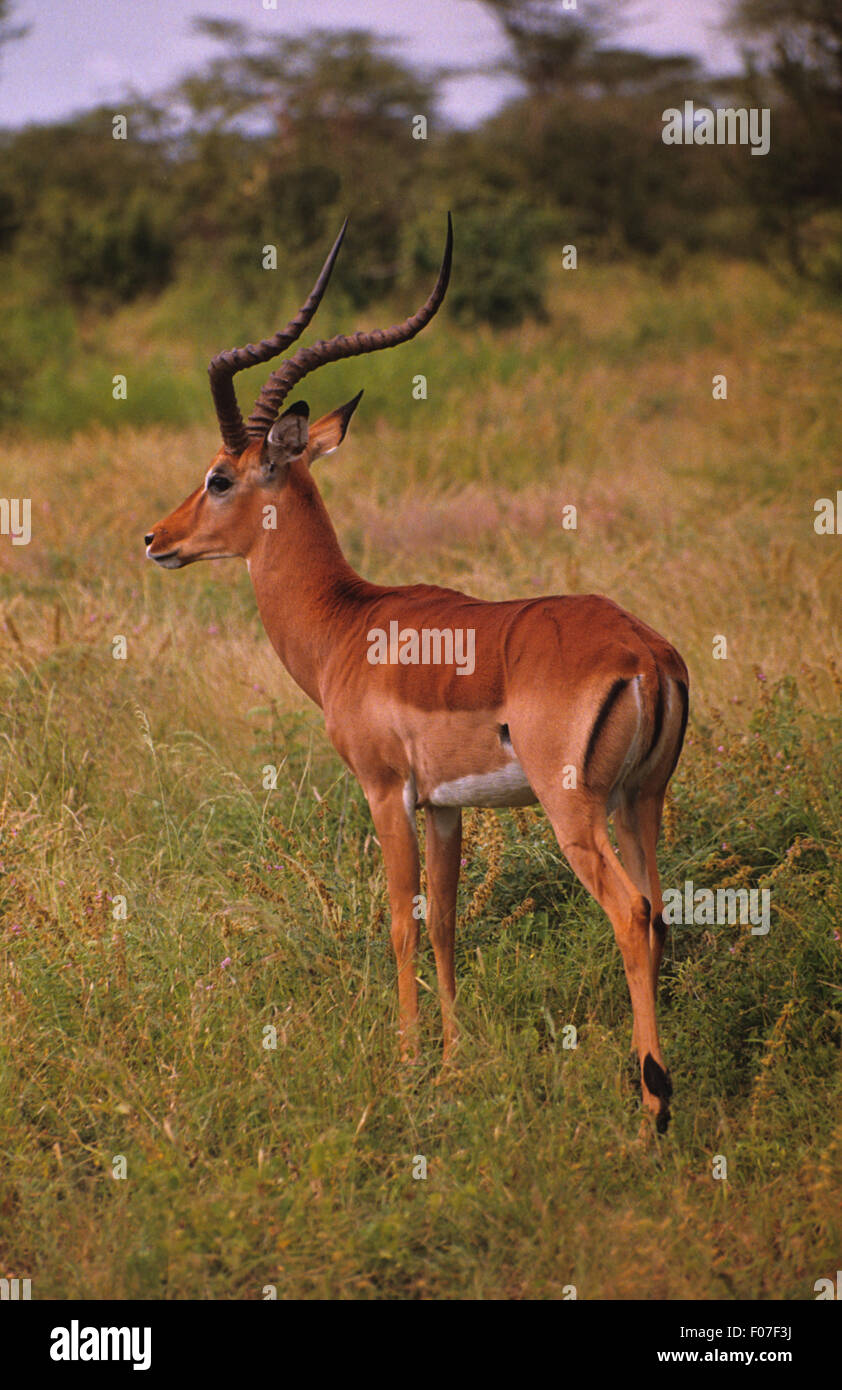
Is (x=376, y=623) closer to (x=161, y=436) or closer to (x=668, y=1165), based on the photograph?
(x=668, y=1165)

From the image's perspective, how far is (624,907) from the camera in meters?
3.11

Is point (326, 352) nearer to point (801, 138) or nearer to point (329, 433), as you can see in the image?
point (329, 433)

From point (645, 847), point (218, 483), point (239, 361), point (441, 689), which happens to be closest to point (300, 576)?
point (218, 483)

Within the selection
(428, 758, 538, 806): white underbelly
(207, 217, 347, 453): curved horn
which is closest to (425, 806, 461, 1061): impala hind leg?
(428, 758, 538, 806): white underbelly

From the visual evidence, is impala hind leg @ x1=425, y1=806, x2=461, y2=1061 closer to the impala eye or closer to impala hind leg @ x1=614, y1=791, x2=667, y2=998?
impala hind leg @ x1=614, y1=791, x2=667, y2=998

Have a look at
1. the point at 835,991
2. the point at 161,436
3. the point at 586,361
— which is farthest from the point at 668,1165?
the point at 586,361

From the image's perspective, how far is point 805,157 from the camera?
16.5 m

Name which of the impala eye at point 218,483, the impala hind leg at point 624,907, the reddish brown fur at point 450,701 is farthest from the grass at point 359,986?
the impala eye at point 218,483

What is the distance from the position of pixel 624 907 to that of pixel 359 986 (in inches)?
39.2

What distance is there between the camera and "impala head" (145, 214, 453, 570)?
154 inches

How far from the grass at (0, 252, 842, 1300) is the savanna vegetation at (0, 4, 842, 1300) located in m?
0.01

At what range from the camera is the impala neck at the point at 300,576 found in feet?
13.2

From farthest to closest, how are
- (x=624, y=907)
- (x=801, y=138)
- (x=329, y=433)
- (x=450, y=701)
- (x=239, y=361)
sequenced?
1. (x=801, y=138)
2. (x=329, y=433)
3. (x=239, y=361)
4. (x=450, y=701)
5. (x=624, y=907)

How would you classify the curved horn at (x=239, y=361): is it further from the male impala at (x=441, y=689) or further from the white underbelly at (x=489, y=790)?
the white underbelly at (x=489, y=790)
